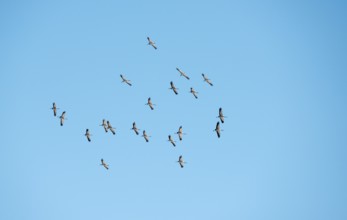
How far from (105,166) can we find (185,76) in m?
23.9

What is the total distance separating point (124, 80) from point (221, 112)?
56.2ft

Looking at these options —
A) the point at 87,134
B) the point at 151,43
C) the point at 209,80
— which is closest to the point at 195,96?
the point at 209,80

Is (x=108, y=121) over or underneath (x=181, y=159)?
over

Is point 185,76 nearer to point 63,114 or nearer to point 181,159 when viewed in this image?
point 181,159

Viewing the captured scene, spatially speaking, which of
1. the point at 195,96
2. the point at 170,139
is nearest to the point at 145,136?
the point at 170,139

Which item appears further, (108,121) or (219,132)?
(108,121)

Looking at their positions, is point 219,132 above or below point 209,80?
below

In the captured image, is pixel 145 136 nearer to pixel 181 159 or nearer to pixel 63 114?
pixel 181 159

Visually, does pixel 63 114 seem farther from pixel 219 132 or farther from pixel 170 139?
pixel 219 132

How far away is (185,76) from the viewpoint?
9194cm

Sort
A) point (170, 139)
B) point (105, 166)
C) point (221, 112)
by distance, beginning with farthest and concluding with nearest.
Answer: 1. point (105, 166)
2. point (170, 139)
3. point (221, 112)

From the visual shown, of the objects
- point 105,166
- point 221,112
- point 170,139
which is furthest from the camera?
point 105,166

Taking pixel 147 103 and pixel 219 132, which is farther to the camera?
pixel 147 103

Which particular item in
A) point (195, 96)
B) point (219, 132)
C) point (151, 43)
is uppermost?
point (151, 43)
